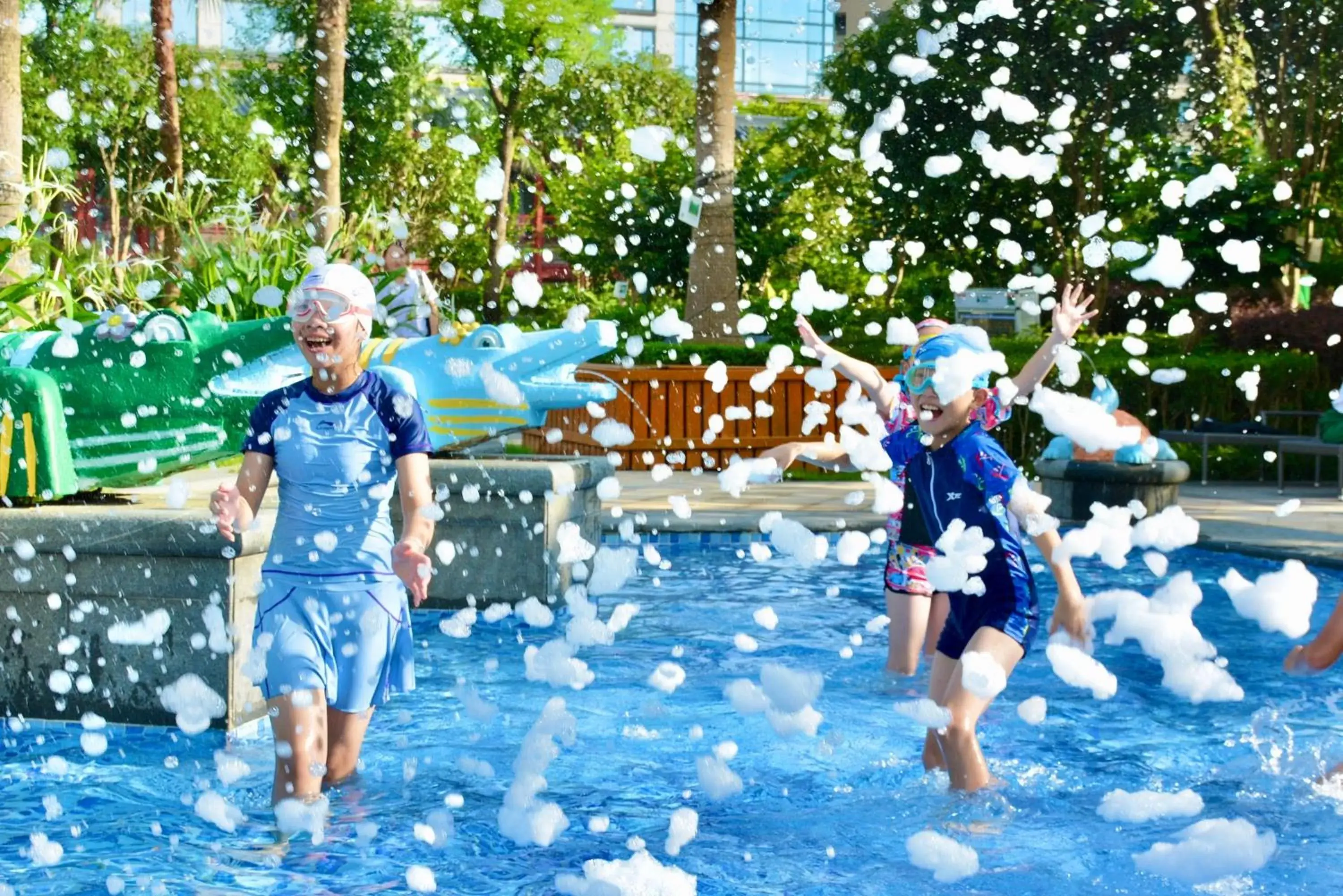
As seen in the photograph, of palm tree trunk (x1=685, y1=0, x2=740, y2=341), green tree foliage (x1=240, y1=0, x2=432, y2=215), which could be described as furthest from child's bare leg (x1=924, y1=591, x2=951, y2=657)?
green tree foliage (x1=240, y1=0, x2=432, y2=215)

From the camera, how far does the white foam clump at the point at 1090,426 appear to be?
10602mm

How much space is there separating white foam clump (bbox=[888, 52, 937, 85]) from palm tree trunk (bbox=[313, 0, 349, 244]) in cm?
990

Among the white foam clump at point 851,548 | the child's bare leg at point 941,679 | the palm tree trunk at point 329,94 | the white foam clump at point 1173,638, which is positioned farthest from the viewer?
the palm tree trunk at point 329,94

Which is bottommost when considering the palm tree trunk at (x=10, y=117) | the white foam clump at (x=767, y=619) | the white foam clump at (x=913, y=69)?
the white foam clump at (x=767, y=619)

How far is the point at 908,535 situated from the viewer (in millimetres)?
5938

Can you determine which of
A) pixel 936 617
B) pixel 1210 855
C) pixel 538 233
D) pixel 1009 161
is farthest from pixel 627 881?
pixel 538 233

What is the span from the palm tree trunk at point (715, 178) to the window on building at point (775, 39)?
47361 millimetres

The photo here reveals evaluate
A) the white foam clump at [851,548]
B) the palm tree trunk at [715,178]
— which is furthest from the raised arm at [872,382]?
the palm tree trunk at [715,178]

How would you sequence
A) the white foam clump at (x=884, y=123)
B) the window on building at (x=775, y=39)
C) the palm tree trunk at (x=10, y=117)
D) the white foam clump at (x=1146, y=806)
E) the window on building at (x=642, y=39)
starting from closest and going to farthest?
the white foam clump at (x=1146, y=806), the palm tree trunk at (x=10, y=117), the white foam clump at (x=884, y=123), the window on building at (x=775, y=39), the window on building at (x=642, y=39)

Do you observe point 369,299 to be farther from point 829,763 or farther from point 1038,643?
point 1038,643

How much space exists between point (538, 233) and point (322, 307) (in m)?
58.0

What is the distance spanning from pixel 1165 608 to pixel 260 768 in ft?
16.1

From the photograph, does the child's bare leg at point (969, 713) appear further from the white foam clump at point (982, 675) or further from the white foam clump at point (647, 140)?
the white foam clump at point (647, 140)

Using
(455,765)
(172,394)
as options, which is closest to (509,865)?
(455,765)
